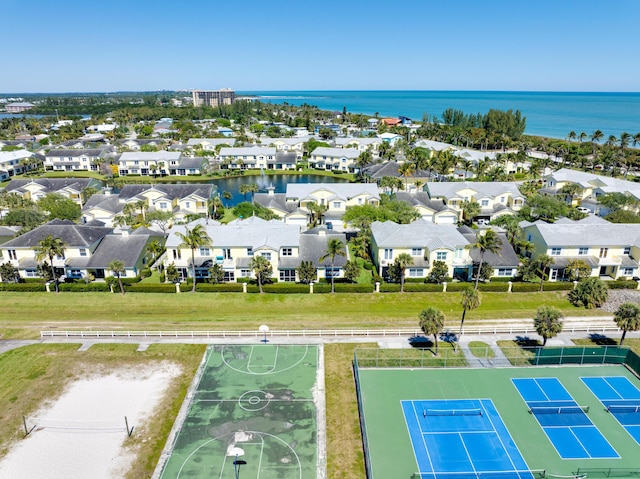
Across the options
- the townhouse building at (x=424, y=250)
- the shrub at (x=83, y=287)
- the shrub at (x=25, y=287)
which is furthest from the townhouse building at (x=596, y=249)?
the shrub at (x=25, y=287)

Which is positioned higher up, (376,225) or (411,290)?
(376,225)

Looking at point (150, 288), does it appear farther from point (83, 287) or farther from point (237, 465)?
point (237, 465)

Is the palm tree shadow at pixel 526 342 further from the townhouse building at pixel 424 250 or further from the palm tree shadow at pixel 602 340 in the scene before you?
the townhouse building at pixel 424 250

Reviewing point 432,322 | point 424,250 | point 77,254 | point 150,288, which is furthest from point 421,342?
point 77,254

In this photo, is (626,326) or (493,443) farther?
(626,326)

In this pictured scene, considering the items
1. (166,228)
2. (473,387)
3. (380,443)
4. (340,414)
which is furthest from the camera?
(166,228)

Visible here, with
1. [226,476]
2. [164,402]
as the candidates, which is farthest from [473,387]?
[164,402]

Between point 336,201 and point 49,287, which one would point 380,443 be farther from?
point 336,201
